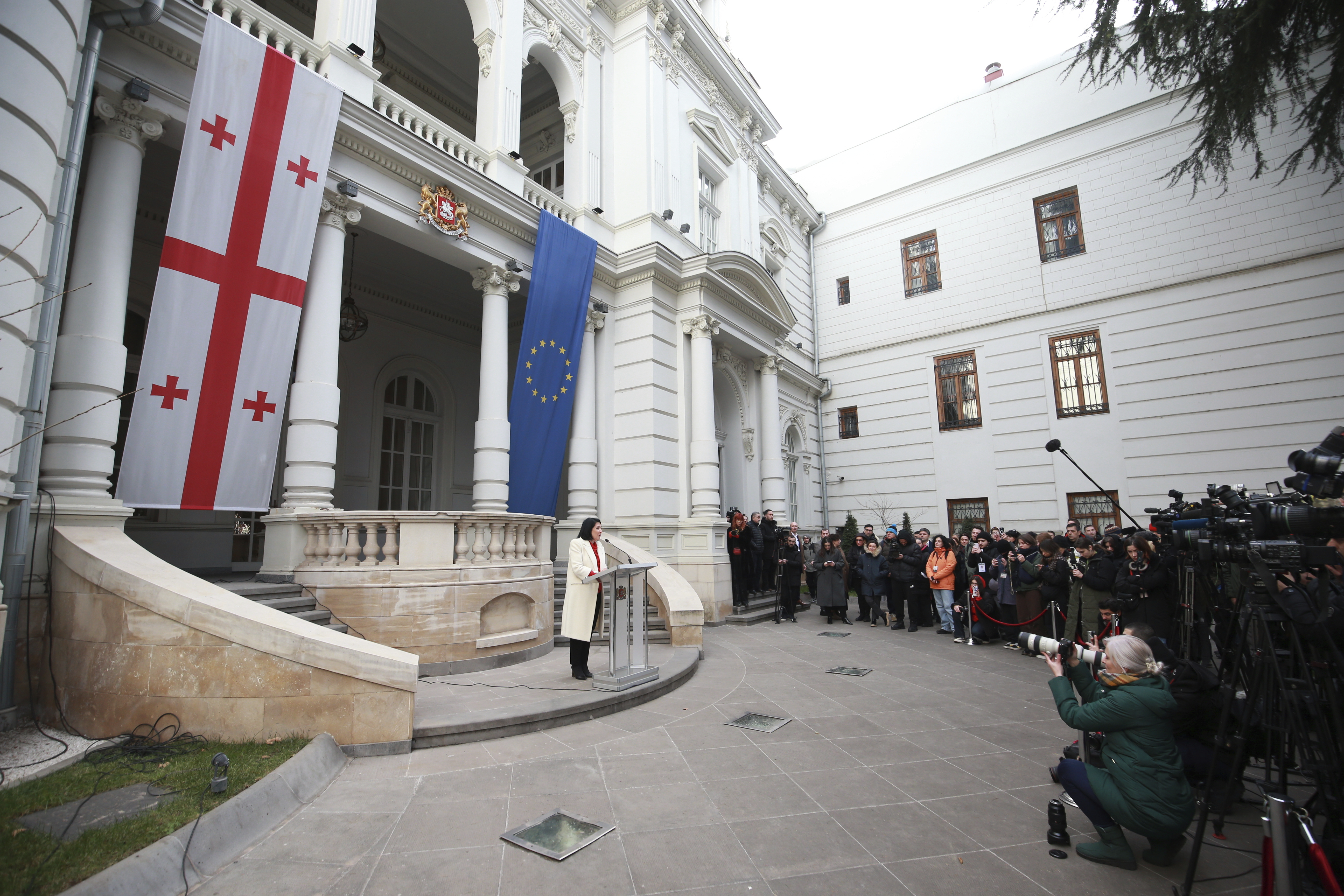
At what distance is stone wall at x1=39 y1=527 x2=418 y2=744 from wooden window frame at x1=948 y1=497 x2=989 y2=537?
678 inches

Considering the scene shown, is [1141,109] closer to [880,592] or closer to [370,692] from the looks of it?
[880,592]

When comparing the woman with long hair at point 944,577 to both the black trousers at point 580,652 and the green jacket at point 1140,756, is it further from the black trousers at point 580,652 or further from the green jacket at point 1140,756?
the green jacket at point 1140,756

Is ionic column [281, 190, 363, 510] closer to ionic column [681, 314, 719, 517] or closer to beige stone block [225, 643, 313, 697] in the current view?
beige stone block [225, 643, 313, 697]

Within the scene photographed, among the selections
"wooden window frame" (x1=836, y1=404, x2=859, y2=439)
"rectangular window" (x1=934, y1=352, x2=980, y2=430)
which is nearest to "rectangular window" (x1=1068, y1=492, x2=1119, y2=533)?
"rectangular window" (x1=934, y1=352, x2=980, y2=430)

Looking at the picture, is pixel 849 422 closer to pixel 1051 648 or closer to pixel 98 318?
pixel 1051 648

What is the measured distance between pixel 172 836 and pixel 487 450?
752cm

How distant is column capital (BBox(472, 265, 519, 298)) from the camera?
10.8 metres

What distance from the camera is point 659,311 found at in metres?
13.1

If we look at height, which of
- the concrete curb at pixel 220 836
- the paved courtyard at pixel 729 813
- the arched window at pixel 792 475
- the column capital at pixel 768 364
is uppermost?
the column capital at pixel 768 364

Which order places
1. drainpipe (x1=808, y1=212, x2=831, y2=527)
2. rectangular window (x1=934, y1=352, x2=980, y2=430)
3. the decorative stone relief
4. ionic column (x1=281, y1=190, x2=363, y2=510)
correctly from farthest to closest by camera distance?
1. drainpipe (x1=808, y1=212, x2=831, y2=527)
2. rectangular window (x1=934, y1=352, x2=980, y2=430)
3. the decorative stone relief
4. ionic column (x1=281, y1=190, x2=363, y2=510)

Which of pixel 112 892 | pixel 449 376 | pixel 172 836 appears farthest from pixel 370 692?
pixel 449 376

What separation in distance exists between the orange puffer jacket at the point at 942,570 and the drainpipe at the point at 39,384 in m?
11.4

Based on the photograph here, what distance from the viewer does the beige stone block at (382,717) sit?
4.66 meters

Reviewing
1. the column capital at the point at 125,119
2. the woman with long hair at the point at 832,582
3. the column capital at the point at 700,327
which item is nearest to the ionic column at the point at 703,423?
the column capital at the point at 700,327
